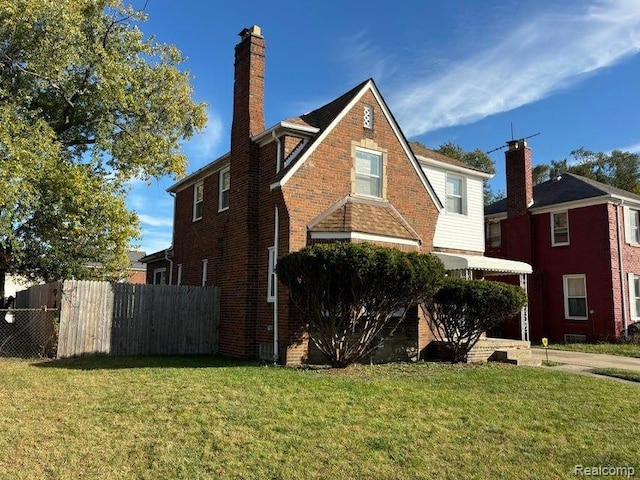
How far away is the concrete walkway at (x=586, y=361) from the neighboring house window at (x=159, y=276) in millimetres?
14844

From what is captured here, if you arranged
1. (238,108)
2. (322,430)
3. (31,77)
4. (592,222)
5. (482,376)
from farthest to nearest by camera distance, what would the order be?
(592,222) < (31,77) < (238,108) < (482,376) < (322,430)

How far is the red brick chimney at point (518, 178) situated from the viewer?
22.9 meters

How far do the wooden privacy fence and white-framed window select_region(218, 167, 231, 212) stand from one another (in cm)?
277

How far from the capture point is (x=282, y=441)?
588 cm

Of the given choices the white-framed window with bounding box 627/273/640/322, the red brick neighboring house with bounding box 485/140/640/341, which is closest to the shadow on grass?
the red brick neighboring house with bounding box 485/140/640/341

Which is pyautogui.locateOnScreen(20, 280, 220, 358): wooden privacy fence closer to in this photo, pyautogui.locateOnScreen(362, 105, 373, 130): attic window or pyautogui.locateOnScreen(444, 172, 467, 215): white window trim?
pyautogui.locateOnScreen(362, 105, 373, 130): attic window

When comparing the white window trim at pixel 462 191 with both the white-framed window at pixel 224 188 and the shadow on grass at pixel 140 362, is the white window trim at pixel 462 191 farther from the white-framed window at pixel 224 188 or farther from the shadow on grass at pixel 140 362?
the shadow on grass at pixel 140 362

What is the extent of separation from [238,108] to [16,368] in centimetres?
882

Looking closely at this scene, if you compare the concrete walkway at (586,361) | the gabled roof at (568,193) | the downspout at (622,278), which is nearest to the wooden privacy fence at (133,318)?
the concrete walkway at (586,361)

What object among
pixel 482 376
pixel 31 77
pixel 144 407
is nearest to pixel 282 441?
pixel 144 407

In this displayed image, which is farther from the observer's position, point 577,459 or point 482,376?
point 482,376

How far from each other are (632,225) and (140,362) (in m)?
20.9

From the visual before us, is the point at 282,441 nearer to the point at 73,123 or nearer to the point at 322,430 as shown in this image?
the point at 322,430

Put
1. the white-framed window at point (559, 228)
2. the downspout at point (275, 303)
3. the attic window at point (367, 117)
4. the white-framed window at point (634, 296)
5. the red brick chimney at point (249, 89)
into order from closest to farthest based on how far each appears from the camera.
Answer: the downspout at point (275, 303), the attic window at point (367, 117), the red brick chimney at point (249, 89), the white-framed window at point (634, 296), the white-framed window at point (559, 228)
